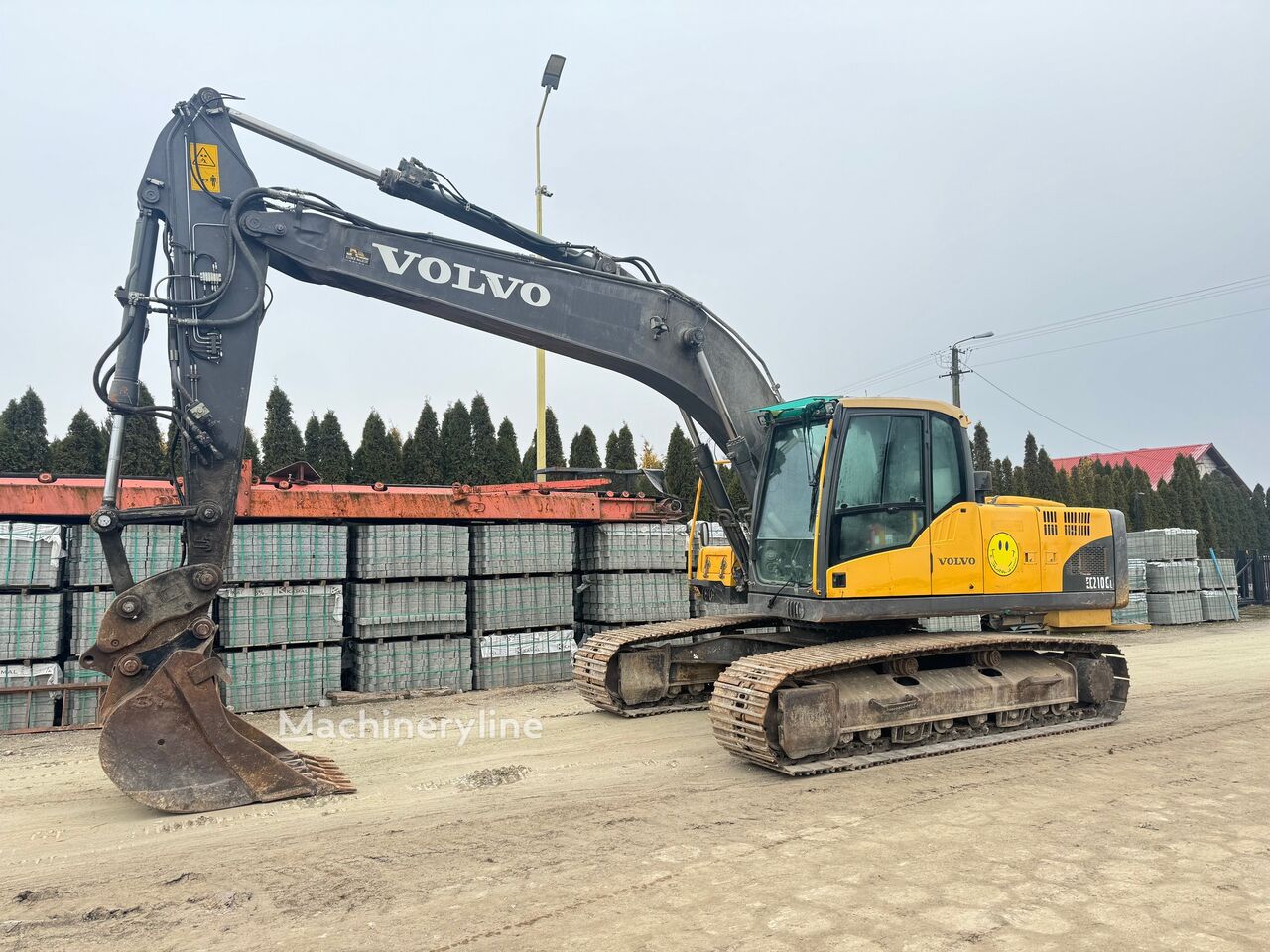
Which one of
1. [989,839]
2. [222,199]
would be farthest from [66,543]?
[989,839]

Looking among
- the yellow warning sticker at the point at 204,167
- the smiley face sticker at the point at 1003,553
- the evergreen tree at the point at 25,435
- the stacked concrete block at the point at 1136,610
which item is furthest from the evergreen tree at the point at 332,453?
the stacked concrete block at the point at 1136,610

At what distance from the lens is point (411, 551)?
11492 millimetres

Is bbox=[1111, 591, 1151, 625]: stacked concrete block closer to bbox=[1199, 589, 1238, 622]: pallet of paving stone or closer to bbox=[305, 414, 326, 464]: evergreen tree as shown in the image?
bbox=[1199, 589, 1238, 622]: pallet of paving stone

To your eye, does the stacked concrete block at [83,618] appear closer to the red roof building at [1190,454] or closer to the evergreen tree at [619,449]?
the evergreen tree at [619,449]

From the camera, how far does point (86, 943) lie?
4.21 m

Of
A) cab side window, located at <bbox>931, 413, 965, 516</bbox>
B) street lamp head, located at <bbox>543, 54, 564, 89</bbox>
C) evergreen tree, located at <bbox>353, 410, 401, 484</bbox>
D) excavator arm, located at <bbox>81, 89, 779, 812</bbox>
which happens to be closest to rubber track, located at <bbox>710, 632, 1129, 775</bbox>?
cab side window, located at <bbox>931, 413, 965, 516</bbox>

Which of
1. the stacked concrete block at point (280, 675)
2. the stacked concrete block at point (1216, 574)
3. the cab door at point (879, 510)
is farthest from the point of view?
the stacked concrete block at point (1216, 574)

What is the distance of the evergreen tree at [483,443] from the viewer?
2200cm

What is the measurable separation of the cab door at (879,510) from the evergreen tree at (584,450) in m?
16.0

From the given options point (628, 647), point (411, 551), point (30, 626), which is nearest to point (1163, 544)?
point (628, 647)

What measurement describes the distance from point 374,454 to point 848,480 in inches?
606

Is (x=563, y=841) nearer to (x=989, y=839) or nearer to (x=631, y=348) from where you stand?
(x=989, y=839)

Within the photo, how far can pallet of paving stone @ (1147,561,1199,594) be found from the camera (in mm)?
21906

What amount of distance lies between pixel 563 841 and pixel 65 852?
Answer: 10.0ft
